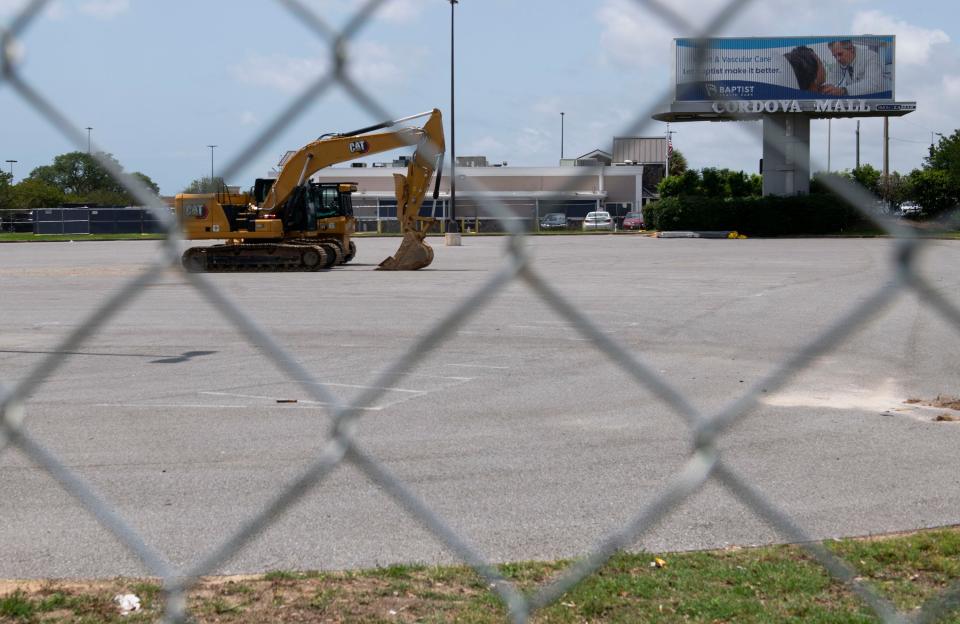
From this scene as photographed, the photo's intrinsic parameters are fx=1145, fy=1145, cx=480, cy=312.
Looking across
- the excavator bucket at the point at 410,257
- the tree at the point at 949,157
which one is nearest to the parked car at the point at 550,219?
the tree at the point at 949,157

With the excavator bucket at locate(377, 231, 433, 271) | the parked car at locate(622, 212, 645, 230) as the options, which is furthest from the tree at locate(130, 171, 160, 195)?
the parked car at locate(622, 212, 645, 230)

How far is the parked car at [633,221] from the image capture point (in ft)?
210

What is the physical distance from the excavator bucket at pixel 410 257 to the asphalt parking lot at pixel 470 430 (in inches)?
421

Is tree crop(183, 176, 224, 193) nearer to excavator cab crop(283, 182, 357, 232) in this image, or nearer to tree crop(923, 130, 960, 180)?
tree crop(923, 130, 960, 180)

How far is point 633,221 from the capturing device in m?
65.1

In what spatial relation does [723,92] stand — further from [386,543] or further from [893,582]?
[386,543]

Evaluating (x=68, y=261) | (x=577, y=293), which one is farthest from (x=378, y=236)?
(x=577, y=293)

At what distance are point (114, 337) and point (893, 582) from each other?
11.7m

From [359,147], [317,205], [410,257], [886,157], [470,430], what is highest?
[359,147]

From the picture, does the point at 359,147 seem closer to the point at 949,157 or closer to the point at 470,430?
the point at 470,430

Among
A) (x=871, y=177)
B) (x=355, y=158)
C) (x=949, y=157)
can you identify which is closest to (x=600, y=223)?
(x=355, y=158)

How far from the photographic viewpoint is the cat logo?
2227 cm

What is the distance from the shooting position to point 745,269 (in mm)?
28422

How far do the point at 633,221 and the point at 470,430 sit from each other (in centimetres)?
5730
